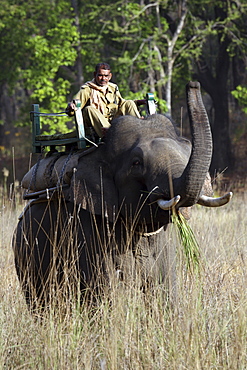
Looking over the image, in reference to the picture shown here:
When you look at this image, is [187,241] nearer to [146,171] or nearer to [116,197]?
[146,171]

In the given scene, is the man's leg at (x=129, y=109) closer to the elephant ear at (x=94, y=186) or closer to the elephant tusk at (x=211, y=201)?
the elephant ear at (x=94, y=186)

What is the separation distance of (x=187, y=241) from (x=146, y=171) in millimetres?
696

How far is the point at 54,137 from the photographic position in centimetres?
689

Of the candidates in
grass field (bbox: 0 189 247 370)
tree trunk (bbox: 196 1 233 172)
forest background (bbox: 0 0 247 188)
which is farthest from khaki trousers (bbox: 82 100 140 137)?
tree trunk (bbox: 196 1 233 172)

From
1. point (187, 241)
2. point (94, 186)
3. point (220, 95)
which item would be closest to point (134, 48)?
point (220, 95)

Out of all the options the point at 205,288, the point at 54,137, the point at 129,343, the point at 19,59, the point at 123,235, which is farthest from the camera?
the point at 19,59

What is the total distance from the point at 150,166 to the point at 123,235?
74 cm

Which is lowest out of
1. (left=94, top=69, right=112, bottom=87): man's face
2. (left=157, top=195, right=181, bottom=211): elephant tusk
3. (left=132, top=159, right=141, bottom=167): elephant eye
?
(left=157, top=195, right=181, bottom=211): elephant tusk

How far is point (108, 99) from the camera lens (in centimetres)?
705

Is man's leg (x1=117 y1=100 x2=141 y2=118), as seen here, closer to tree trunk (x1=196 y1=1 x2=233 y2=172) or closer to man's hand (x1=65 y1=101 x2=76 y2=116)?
man's hand (x1=65 y1=101 x2=76 y2=116)

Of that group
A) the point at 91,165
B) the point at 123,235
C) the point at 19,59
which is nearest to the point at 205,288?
the point at 123,235

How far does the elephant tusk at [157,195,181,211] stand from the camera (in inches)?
205

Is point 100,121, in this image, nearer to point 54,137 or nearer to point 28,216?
point 54,137

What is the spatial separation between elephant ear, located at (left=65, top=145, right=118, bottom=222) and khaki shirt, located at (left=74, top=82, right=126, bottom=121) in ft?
2.45
